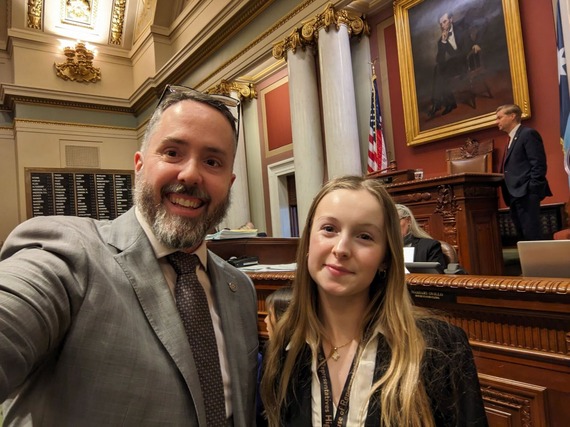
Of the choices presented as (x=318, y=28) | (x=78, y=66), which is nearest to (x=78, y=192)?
(x=78, y=66)

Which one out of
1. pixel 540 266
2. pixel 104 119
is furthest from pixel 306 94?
pixel 104 119

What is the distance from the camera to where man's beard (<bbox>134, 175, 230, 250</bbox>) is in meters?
1.08

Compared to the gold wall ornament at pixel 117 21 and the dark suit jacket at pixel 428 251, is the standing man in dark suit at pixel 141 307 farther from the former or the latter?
the gold wall ornament at pixel 117 21

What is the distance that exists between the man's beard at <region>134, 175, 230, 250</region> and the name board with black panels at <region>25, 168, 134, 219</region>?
937 cm

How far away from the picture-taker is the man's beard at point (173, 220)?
1079mm

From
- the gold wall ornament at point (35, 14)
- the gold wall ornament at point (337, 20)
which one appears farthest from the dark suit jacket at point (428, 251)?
the gold wall ornament at point (35, 14)

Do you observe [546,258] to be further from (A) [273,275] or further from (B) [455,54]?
(B) [455,54]

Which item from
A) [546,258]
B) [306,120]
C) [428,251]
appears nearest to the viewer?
[546,258]

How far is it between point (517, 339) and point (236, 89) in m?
7.60

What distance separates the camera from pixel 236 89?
8305mm

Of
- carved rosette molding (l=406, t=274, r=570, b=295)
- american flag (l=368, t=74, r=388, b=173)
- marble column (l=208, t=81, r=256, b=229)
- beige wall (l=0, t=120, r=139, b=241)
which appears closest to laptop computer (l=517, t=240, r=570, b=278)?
carved rosette molding (l=406, t=274, r=570, b=295)

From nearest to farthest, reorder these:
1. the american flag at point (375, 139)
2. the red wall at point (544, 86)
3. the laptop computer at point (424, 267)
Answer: the laptop computer at point (424, 267) → the red wall at point (544, 86) → the american flag at point (375, 139)

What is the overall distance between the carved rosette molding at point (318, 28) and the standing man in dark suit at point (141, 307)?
4.63 metres

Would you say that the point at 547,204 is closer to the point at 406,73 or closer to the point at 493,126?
the point at 493,126
